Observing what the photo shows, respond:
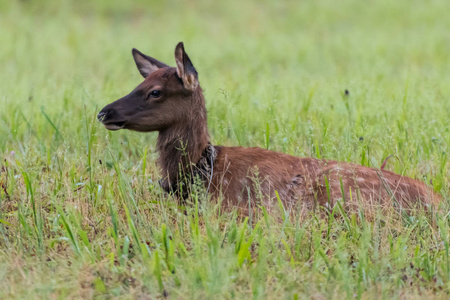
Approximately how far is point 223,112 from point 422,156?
2208 millimetres

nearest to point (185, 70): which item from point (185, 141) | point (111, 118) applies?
point (185, 141)

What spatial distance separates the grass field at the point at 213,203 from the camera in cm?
362

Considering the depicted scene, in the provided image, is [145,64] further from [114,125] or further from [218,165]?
[218,165]

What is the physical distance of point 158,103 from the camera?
190 inches

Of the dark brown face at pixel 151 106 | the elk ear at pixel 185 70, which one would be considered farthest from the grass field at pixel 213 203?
the elk ear at pixel 185 70

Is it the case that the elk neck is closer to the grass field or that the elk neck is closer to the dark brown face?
the dark brown face

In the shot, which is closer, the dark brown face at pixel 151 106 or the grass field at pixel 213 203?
the grass field at pixel 213 203

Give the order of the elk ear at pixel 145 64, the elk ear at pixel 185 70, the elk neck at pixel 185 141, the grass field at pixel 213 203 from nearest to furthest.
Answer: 1. the grass field at pixel 213 203
2. the elk ear at pixel 185 70
3. the elk neck at pixel 185 141
4. the elk ear at pixel 145 64

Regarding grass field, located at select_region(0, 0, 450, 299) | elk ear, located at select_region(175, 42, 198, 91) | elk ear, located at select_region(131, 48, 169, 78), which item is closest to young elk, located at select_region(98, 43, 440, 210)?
elk ear, located at select_region(175, 42, 198, 91)

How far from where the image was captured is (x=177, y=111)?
487cm

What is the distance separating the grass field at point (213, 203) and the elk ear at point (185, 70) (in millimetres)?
515

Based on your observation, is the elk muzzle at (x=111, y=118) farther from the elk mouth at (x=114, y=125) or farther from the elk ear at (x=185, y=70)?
the elk ear at (x=185, y=70)

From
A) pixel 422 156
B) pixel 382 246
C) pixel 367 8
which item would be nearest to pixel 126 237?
pixel 382 246

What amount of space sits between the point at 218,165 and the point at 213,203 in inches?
12.2
